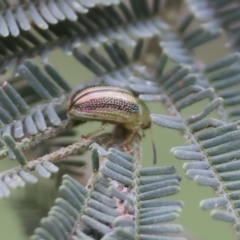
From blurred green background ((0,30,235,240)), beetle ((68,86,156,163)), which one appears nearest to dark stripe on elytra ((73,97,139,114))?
beetle ((68,86,156,163))

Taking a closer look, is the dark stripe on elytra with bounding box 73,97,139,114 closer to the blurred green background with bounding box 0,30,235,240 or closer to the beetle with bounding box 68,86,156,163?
the beetle with bounding box 68,86,156,163

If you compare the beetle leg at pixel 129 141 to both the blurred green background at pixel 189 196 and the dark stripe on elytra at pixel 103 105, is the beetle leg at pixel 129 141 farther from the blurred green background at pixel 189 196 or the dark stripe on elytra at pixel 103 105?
the blurred green background at pixel 189 196

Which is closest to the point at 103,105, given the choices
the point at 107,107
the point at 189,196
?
the point at 107,107

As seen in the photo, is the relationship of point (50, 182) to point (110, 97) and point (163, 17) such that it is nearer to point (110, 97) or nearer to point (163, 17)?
point (110, 97)

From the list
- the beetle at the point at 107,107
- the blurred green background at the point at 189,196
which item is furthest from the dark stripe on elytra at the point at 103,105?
the blurred green background at the point at 189,196

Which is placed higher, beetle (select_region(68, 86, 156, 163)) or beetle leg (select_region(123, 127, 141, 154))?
beetle (select_region(68, 86, 156, 163))

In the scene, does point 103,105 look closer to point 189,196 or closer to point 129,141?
point 129,141

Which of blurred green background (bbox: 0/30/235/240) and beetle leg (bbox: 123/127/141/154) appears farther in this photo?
blurred green background (bbox: 0/30/235/240)

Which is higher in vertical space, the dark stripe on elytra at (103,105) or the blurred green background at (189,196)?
the blurred green background at (189,196)
